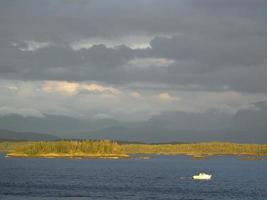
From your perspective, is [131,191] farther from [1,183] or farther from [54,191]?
[1,183]

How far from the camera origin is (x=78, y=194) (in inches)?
4894

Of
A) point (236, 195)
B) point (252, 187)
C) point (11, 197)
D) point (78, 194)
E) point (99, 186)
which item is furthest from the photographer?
point (252, 187)

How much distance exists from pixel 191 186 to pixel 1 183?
166 feet

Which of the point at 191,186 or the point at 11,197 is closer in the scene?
the point at 11,197

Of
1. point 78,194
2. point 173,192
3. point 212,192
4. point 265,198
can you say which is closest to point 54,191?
point 78,194

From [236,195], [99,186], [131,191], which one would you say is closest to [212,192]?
[236,195]

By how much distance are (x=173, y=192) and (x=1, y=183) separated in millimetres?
46824

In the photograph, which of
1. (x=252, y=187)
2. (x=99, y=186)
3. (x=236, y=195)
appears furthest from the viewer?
(x=252, y=187)

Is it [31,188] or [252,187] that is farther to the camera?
[252,187]

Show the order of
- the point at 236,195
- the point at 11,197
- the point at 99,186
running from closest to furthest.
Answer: the point at 11,197 → the point at 236,195 → the point at 99,186

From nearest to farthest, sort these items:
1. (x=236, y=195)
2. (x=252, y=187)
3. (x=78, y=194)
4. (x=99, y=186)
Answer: (x=78, y=194)
(x=236, y=195)
(x=99, y=186)
(x=252, y=187)

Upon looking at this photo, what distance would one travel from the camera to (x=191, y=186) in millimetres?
156875

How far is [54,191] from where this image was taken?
13012 centimetres

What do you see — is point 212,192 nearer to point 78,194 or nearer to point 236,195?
point 236,195
